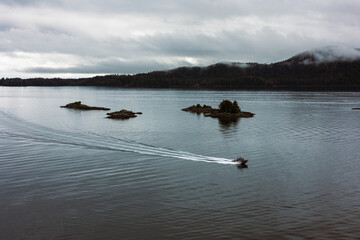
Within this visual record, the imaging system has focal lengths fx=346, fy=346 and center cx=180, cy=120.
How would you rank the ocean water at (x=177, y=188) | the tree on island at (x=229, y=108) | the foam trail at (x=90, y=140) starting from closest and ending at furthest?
the ocean water at (x=177, y=188), the foam trail at (x=90, y=140), the tree on island at (x=229, y=108)

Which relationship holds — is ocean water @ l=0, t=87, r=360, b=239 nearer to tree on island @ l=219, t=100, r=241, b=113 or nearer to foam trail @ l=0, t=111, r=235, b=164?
foam trail @ l=0, t=111, r=235, b=164

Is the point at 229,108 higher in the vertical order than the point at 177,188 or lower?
higher

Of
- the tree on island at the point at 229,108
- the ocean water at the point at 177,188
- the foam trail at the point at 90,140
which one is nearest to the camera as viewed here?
the ocean water at the point at 177,188

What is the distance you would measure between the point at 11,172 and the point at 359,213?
31.2m

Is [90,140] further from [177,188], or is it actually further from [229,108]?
[229,108]

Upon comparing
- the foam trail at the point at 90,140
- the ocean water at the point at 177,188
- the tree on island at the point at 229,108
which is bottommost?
the ocean water at the point at 177,188

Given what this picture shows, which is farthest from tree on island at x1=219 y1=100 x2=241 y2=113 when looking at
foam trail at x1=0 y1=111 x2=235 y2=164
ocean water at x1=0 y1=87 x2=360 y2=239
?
foam trail at x1=0 y1=111 x2=235 y2=164

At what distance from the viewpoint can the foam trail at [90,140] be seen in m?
44.2

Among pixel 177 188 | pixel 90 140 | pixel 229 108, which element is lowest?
pixel 177 188

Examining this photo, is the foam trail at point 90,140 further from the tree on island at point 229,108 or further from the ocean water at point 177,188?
the tree on island at point 229,108

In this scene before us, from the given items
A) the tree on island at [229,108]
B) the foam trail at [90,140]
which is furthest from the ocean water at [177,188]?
the tree on island at [229,108]

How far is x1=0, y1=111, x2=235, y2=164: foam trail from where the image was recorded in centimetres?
4420

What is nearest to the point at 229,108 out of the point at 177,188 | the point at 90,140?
the point at 90,140

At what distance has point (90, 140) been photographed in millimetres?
54938
